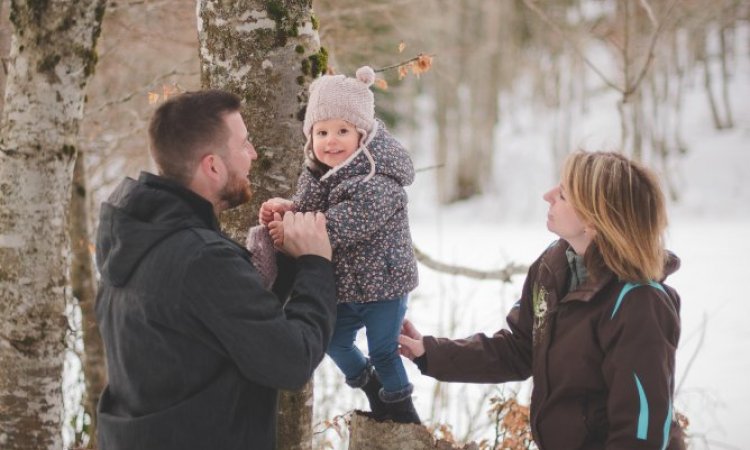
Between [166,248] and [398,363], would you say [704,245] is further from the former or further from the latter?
[166,248]

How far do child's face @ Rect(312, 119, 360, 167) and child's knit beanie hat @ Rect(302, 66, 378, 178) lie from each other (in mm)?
22

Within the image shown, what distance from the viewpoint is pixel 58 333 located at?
→ 303 cm

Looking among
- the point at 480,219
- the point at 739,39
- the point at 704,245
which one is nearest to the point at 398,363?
the point at 704,245

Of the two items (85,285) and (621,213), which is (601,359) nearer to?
(621,213)

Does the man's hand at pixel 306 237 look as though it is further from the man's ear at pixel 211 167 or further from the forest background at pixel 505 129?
the forest background at pixel 505 129

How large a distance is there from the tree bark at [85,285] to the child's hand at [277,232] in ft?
12.2

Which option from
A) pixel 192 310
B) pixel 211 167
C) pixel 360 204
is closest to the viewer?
pixel 192 310

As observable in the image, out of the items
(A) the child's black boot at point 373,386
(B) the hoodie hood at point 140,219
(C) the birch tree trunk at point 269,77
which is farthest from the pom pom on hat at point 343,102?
(A) the child's black boot at point 373,386

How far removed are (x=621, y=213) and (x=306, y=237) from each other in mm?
1007

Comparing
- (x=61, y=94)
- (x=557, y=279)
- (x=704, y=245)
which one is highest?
(x=61, y=94)

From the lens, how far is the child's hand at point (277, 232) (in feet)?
7.77

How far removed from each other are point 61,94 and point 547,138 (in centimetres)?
2854

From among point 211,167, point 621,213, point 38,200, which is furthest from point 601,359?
point 38,200

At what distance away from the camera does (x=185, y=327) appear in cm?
195
